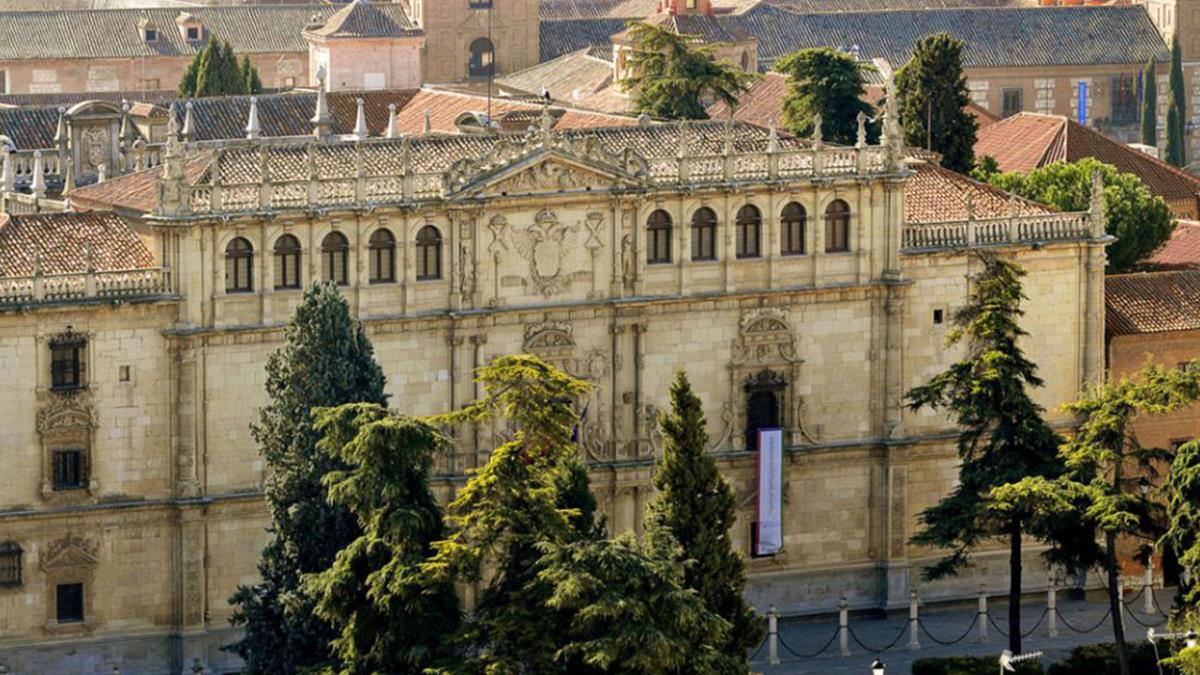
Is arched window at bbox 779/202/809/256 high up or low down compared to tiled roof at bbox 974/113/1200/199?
down

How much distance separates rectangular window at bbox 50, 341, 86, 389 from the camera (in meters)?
84.0

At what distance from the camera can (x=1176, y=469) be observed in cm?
8288

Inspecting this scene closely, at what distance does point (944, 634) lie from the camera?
90875 millimetres

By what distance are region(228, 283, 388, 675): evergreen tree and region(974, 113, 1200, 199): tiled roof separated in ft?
142

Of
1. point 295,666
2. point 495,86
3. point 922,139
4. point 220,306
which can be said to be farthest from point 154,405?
point 495,86

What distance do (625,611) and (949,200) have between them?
23051 mm

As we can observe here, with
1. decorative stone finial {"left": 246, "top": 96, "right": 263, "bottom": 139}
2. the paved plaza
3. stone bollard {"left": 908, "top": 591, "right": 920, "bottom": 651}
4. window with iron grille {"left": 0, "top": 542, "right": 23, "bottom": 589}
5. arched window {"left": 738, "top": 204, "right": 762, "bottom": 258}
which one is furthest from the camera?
decorative stone finial {"left": 246, "top": 96, "right": 263, "bottom": 139}

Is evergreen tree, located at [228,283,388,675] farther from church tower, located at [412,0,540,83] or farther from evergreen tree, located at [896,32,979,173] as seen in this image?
church tower, located at [412,0,540,83]

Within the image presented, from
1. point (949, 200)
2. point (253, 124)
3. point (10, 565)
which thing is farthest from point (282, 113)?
point (10, 565)

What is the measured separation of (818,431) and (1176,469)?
→ 11160 millimetres

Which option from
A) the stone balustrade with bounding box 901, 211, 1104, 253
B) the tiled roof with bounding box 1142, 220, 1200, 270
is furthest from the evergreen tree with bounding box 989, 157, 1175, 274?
the stone balustrade with bounding box 901, 211, 1104, 253

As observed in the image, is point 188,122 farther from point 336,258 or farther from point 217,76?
point 336,258

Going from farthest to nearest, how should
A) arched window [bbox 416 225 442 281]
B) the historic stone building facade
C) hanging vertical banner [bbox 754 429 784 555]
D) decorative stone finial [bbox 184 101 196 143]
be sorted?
decorative stone finial [bbox 184 101 196 143]
hanging vertical banner [bbox 754 429 784 555]
arched window [bbox 416 225 442 281]
the historic stone building facade

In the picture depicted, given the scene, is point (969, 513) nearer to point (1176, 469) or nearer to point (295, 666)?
point (1176, 469)
